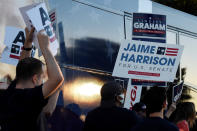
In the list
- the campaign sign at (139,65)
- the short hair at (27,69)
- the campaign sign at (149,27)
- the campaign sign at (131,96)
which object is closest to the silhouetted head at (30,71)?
the short hair at (27,69)

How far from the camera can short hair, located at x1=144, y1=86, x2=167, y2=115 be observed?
106 inches

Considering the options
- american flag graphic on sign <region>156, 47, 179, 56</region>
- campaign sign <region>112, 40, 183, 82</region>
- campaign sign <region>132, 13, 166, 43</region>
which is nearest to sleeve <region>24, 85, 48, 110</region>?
campaign sign <region>112, 40, 183, 82</region>

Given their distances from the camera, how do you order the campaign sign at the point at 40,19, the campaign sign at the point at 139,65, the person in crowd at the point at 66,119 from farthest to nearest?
the campaign sign at the point at 139,65 → the person in crowd at the point at 66,119 → the campaign sign at the point at 40,19

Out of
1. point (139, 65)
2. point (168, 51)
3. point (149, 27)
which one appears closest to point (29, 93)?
point (139, 65)

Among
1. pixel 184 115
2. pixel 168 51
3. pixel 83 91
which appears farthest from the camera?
pixel 83 91

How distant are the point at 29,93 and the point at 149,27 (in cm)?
394

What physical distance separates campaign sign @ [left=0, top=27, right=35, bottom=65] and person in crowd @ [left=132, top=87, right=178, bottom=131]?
236 cm

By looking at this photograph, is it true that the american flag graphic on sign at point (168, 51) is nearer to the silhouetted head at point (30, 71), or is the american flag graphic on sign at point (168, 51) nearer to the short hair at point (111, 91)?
the short hair at point (111, 91)

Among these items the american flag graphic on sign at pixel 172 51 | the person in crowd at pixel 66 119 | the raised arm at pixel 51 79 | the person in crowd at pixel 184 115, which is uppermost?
the american flag graphic on sign at pixel 172 51

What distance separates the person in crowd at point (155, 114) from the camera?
2436 millimetres

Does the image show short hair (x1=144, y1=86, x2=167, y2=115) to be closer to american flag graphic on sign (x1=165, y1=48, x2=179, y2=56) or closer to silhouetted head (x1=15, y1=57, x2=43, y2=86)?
silhouetted head (x1=15, y1=57, x2=43, y2=86)

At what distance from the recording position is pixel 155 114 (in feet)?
8.75

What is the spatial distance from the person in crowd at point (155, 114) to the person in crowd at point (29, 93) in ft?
2.36

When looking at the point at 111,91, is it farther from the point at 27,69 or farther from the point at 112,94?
the point at 27,69
